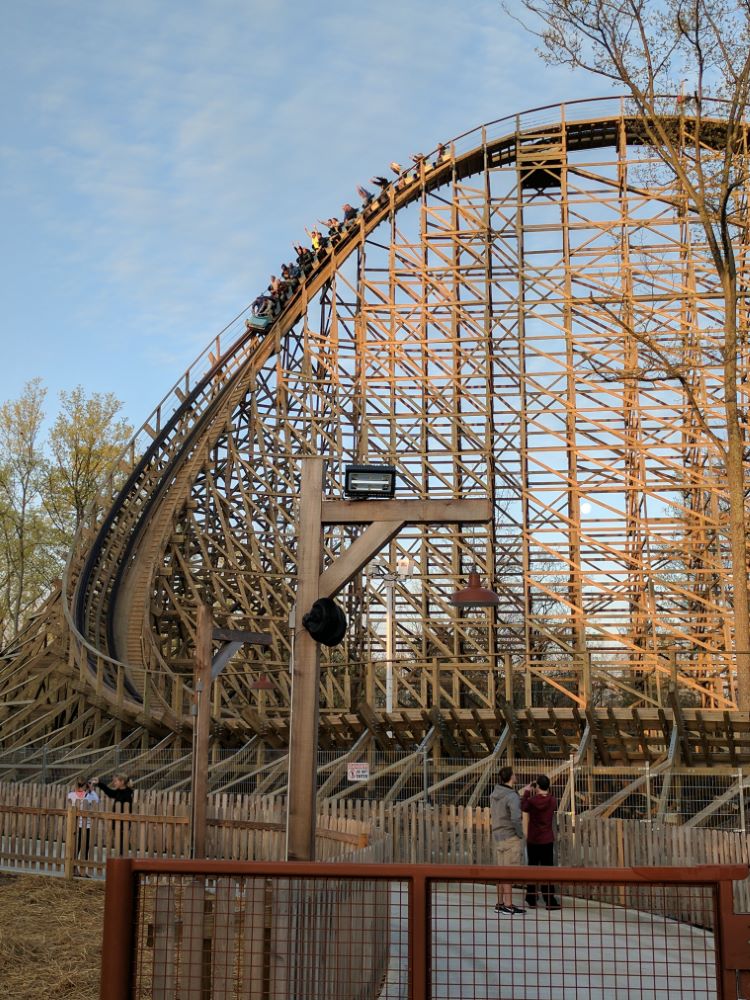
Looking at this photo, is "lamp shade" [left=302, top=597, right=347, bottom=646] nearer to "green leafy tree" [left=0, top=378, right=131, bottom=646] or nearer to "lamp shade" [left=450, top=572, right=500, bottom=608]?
"lamp shade" [left=450, top=572, right=500, bottom=608]

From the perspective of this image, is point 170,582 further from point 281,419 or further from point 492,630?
point 492,630

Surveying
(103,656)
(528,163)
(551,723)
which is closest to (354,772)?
(551,723)

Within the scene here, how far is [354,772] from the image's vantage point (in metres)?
13.0

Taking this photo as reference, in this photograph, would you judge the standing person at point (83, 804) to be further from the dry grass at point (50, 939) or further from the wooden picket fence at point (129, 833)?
the dry grass at point (50, 939)

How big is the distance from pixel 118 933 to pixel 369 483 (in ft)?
12.0

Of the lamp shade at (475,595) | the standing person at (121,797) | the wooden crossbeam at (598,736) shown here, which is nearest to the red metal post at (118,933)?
the lamp shade at (475,595)

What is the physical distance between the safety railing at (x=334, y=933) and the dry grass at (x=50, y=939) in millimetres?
550

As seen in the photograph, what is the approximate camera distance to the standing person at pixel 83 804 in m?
12.0

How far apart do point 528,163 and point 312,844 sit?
71.7 ft

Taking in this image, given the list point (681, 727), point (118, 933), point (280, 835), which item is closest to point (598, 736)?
point (681, 727)

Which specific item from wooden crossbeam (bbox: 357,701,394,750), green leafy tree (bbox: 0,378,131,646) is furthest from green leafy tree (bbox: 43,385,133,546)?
wooden crossbeam (bbox: 357,701,394,750)

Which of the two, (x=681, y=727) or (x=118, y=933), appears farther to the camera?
(x=681, y=727)

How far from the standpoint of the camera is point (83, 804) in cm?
1327

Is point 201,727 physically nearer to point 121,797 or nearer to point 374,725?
point 121,797
